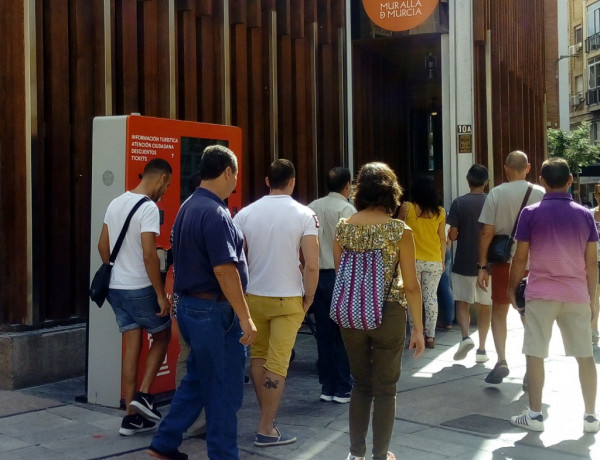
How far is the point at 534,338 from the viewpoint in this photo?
5.79 m

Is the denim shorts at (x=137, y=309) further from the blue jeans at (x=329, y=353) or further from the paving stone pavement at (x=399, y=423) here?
the blue jeans at (x=329, y=353)

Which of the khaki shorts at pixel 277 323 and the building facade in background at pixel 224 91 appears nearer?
the khaki shorts at pixel 277 323

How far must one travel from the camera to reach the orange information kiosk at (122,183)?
20.3 ft

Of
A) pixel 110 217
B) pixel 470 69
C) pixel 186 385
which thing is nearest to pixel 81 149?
pixel 110 217

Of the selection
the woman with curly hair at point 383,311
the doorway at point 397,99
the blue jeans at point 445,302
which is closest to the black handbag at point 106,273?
the woman with curly hair at point 383,311

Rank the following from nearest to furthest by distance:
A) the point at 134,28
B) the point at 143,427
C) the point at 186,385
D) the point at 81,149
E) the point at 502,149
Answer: the point at 186,385
the point at 143,427
the point at 81,149
the point at 134,28
the point at 502,149

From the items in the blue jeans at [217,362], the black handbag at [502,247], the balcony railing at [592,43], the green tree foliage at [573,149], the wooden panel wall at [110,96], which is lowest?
the blue jeans at [217,362]

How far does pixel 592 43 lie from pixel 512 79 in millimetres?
40986

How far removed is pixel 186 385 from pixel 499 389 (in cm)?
329

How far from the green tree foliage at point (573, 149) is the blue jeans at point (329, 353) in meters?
37.1

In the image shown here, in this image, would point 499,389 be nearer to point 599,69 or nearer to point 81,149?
point 81,149

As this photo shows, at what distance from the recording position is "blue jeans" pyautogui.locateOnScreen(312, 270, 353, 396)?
6.61 m

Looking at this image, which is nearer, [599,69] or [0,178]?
[0,178]

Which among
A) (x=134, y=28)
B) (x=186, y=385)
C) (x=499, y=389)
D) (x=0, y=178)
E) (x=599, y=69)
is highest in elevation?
(x=599, y=69)
